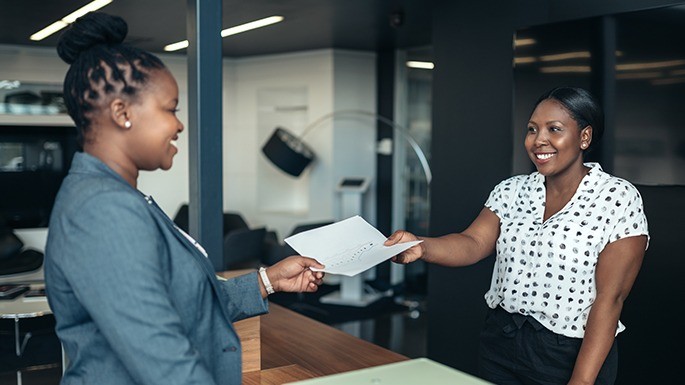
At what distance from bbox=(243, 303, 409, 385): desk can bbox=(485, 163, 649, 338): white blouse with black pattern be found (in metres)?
0.81

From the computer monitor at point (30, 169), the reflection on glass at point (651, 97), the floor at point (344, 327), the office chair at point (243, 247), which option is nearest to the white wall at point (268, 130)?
the computer monitor at point (30, 169)

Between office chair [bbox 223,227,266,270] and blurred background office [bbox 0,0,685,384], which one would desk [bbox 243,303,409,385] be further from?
office chair [bbox 223,227,266,270]

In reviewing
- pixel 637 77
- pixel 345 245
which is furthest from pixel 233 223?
pixel 345 245

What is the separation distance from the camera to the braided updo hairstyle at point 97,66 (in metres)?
1.33

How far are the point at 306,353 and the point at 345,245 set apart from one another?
1257mm

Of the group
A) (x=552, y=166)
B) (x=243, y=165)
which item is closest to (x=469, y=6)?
(x=552, y=166)

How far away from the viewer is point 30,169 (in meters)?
7.72

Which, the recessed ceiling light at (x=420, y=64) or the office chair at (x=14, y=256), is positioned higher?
the recessed ceiling light at (x=420, y=64)

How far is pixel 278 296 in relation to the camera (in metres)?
7.52

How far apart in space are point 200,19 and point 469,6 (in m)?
2.21

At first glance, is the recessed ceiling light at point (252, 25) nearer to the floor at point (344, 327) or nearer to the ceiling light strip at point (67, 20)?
the ceiling light strip at point (67, 20)

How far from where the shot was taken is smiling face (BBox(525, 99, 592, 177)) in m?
2.19

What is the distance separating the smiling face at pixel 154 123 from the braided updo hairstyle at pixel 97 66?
0.02 metres

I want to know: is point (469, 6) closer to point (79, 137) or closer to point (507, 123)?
point (507, 123)
